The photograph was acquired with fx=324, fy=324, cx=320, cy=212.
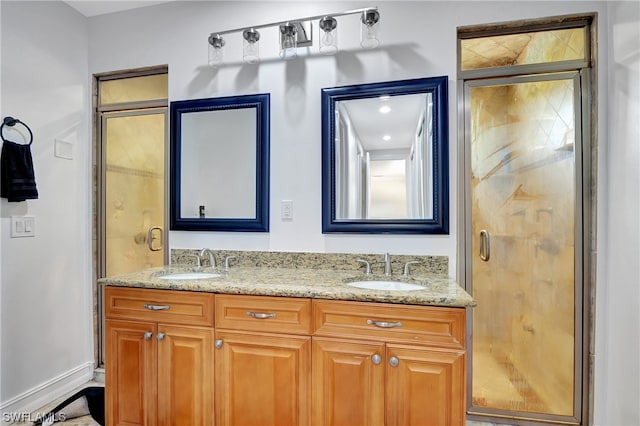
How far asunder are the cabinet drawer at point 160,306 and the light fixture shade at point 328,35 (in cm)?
156

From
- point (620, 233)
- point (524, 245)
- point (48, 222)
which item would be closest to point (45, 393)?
point (48, 222)

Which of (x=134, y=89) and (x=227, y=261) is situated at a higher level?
(x=134, y=89)

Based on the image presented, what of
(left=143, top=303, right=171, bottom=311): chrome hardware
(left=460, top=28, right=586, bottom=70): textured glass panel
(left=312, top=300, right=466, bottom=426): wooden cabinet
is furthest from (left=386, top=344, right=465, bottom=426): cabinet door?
(left=460, top=28, right=586, bottom=70): textured glass panel

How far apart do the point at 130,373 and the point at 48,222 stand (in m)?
1.23

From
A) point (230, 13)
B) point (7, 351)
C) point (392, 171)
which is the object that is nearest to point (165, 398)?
point (7, 351)

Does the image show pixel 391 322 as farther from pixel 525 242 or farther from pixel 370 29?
pixel 370 29

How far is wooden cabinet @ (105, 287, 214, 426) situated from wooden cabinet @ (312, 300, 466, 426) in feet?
1.83

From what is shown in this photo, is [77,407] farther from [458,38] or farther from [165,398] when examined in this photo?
[458,38]

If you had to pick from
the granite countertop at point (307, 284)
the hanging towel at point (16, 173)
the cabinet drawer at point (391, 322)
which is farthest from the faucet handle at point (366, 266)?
the hanging towel at point (16, 173)

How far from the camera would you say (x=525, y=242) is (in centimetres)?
192

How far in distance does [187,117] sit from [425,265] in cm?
183

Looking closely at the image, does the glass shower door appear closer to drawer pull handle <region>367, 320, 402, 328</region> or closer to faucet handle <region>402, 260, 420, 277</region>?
faucet handle <region>402, 260, 420, 277</region>

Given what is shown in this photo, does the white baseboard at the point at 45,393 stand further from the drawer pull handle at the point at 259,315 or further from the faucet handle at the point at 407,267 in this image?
the faucet handle at the point at 407,267

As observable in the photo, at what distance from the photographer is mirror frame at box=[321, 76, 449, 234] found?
184 centimetres
